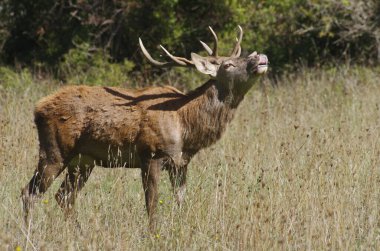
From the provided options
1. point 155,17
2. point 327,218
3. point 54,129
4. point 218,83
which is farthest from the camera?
point 155,17

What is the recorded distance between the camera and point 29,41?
54.1ft

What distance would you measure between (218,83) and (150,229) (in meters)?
2.24

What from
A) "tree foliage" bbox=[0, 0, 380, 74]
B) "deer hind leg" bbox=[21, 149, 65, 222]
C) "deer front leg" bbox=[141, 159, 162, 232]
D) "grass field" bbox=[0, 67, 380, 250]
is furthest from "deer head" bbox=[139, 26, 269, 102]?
"tree foliage" bbox=[0, 0, 380, 74]

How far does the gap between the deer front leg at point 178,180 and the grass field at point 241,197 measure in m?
0.10

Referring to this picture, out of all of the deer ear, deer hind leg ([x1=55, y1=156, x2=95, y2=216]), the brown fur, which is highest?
the deer ear

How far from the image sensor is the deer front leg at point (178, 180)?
7.06 metres

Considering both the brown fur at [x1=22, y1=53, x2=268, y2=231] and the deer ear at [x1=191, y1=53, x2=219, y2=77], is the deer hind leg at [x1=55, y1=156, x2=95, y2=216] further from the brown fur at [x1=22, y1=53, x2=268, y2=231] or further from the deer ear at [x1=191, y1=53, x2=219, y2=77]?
the deer ear at [x1=191, y1=53, x2=219, y2=77]

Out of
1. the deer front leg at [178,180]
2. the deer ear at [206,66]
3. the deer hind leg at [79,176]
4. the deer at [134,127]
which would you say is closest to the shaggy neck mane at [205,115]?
the deer at [134,127]

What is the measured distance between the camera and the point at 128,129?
7449mm

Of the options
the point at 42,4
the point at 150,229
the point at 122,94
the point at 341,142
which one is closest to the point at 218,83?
the point at 122,94

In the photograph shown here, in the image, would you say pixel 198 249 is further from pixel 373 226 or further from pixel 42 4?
pixel 42 4

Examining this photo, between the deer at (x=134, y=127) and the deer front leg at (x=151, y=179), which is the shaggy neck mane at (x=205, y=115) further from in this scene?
the deer front leg at (x=151, y=179)

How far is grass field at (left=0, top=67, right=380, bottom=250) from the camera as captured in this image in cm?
558

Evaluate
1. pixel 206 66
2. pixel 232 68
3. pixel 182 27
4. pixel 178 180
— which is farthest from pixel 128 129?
pixel 182 27
